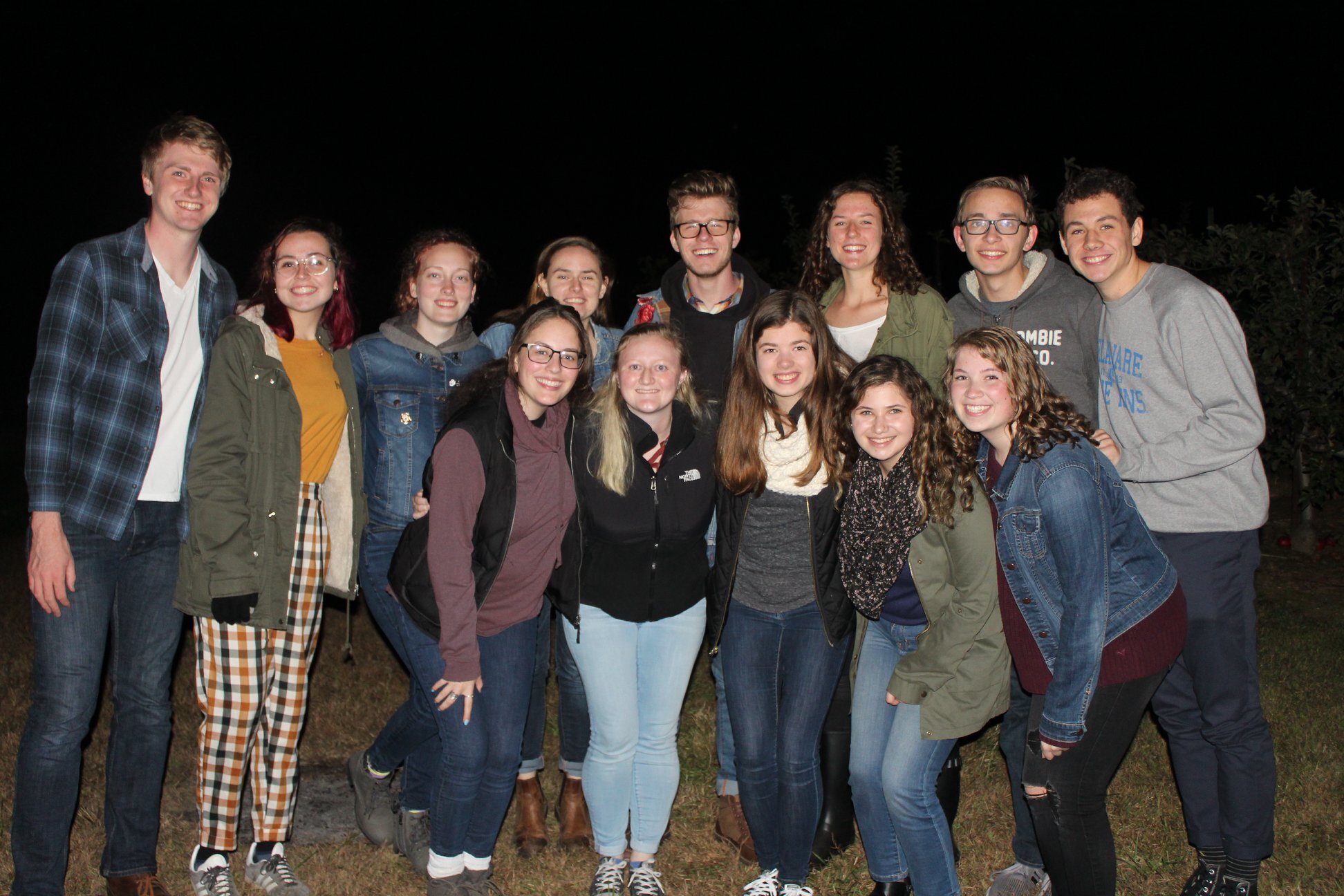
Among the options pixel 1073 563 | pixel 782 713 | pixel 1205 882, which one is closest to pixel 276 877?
pixel 782 713

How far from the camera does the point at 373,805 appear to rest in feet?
14.4

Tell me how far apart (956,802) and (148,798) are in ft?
9.89

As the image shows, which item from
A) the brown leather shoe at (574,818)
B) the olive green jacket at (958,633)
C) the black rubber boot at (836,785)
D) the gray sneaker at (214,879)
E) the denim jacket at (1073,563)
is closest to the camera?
the denim jacket at (1073,563)

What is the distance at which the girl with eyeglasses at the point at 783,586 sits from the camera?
12.1 ft

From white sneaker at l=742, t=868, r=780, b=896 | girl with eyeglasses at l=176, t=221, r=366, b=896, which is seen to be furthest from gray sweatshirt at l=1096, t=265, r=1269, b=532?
girl with eyeglasses at l=176, t=221, r=366, b=896

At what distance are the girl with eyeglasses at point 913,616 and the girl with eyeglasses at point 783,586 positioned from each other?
12 centimetres

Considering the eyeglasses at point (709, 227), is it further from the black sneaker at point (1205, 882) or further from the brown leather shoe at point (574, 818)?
the black sneaker at point (1205, 882)

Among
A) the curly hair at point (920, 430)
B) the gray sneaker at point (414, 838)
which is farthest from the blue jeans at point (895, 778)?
the gray sneaker at point (414, 838)

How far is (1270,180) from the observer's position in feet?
60.5

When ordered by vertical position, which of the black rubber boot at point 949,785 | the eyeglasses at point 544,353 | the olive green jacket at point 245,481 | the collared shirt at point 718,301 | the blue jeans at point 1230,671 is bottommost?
the black rubber boot at point 949,785

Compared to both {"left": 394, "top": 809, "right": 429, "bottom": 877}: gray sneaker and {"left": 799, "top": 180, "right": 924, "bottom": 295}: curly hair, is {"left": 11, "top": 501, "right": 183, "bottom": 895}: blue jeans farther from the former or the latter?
{"left": 799, "top": 180, "right": 924, "bottom": 295}: curly hair

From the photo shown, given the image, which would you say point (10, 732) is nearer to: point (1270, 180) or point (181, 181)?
point (181, 181)

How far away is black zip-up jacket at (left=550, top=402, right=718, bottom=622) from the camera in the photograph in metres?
3.71

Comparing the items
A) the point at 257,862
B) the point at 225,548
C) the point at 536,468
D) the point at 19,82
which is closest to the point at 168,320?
the point at 225,548
